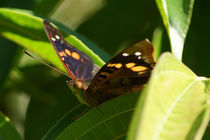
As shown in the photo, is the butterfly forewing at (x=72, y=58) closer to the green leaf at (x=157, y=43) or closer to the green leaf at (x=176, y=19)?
the green leaf at (x=157, y=43)

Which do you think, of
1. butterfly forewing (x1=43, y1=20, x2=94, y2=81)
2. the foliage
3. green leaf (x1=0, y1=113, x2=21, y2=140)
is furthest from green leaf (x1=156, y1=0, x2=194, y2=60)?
green leaf (x1=0, y1=113, x2=21, y2=140)

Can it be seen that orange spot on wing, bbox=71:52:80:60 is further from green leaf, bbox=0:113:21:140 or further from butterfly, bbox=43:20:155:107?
green leaf, bbox=0:113:21:140

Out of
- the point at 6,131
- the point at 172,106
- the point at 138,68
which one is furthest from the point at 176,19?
the point at 6,131

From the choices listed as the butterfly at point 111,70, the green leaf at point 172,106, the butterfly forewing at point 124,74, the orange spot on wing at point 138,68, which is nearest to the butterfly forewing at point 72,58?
the butterfly at point 111,70

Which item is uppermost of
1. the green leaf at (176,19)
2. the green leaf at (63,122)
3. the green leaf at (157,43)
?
the green leaf at (176,19)

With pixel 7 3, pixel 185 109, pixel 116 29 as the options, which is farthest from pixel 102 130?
pixel 116 29

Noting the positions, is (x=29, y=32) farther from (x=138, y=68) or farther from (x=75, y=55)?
(x=138, y=68)

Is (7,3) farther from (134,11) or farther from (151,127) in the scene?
(151,127)
